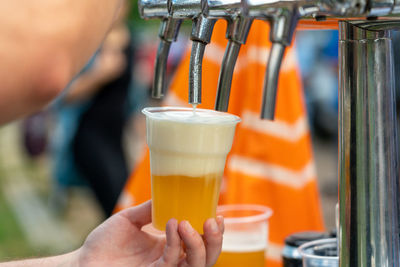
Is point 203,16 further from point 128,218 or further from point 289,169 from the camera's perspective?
point 289,169

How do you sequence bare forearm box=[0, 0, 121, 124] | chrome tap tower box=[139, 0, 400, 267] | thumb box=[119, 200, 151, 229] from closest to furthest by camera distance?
1. bare forearm box=[0, 0, 121, 124]
2. chrome tap tower box=[139, 0, 400, 267]
3. thumb box=[119, 200, 151, 229]

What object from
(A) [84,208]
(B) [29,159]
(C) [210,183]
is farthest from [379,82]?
(B) [29,159]

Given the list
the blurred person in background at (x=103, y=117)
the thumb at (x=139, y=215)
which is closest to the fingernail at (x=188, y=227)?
the thumb at (x=139, y=215)

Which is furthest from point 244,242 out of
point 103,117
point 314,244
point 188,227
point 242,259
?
point 103,117

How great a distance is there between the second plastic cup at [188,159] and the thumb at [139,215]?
128 mm

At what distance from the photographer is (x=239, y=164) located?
1516 mm

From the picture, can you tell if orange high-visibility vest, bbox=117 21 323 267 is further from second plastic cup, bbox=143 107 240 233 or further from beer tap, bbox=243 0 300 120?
beer tap, bbox=243 0 300 120

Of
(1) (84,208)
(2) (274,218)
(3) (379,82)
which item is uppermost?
(3) (379,82)

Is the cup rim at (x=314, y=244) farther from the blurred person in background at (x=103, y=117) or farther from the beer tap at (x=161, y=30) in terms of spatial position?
the blurred person in background at (x=103, y=117)

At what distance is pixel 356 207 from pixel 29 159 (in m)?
7.21

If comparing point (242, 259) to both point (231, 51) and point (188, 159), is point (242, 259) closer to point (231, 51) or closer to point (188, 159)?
point (188, 159)

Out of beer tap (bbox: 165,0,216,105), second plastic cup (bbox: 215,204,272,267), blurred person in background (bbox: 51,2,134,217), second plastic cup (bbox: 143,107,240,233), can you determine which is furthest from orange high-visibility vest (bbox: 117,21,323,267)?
blurred person in background (bbox: 51,2,134,217)

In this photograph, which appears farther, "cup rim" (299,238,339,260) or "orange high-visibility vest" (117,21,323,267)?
"orange high-visibility vest" (117,21,323,267)

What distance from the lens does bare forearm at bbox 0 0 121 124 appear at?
644 mm
